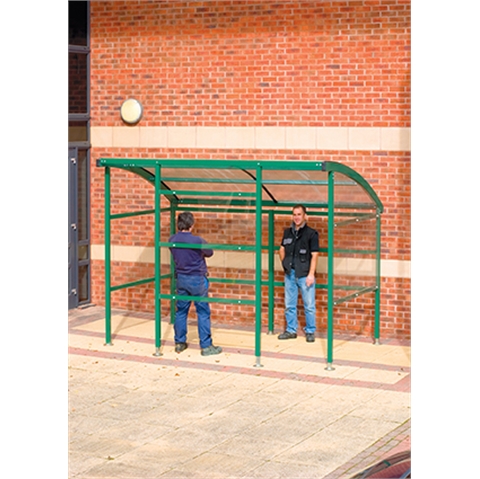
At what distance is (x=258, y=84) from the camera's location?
12805 mm

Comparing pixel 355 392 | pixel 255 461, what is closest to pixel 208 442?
pixel 255 461

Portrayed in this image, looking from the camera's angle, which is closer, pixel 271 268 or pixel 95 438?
pixel 95 438

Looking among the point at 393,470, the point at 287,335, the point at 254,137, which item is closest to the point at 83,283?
the point at 254,137

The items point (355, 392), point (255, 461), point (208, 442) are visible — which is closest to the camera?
point (255, 461)

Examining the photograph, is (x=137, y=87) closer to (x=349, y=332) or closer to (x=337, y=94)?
(x=337, y=94)

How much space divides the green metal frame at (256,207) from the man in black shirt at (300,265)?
9.1 inches

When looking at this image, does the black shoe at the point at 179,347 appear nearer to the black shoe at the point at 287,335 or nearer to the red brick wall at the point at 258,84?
the black shoe at the point at 287,335

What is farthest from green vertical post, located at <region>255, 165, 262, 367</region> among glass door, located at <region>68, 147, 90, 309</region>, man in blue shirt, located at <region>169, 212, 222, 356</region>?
glass door, located at <region>68, 147, 90, 309</region>

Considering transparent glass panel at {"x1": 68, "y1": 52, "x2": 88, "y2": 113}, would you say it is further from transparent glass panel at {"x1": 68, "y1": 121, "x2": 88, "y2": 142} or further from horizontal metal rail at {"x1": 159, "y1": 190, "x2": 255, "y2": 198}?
horizontal metal rail at {"x1": 159, "y1": 190, "x2": 255, "y2": 198}

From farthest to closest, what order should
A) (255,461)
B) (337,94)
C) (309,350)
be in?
(337,94)
(309,350)
(255,461)

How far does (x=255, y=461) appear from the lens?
7.29 m

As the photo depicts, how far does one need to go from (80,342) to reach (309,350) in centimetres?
296

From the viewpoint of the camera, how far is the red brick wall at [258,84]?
476 inches

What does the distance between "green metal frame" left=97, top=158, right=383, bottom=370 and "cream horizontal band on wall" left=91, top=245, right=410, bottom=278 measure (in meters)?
0.18
